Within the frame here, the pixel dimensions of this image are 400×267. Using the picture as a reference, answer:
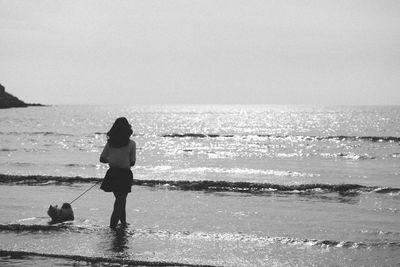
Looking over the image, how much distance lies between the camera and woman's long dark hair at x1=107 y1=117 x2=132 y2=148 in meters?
9.05

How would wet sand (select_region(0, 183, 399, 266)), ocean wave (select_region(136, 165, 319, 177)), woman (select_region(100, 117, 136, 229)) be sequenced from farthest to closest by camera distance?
ocean wave (select_region(136, 165, 319, 177))
woman (select_region(100, 117, 136, 229))
wet sand (select_region(0, 183, 399, 266))

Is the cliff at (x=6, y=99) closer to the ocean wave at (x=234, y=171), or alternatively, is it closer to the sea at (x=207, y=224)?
the ocean wave at (x=234, y=171)

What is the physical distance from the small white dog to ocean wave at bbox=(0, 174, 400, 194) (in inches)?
262

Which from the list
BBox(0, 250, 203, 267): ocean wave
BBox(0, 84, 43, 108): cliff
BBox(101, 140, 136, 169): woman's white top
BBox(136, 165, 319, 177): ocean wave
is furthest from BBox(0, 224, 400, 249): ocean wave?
BBox(0, 84, 43, 108): cliff

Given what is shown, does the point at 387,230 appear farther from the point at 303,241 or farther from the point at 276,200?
the point at 276,200

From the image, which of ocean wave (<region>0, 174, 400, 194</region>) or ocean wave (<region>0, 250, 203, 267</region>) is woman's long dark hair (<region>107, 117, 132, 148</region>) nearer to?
ocean wave (<region>0, 250, 203, 267</region>)

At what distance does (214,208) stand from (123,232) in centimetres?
393

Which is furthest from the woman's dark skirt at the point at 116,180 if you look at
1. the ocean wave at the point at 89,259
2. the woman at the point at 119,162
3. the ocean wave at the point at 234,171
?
the ocean wave at the point at 234,171

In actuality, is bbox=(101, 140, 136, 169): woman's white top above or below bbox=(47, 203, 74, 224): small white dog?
above

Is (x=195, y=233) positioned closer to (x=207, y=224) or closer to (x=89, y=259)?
(x=207, y=224)

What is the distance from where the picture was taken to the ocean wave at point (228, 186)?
16.4 meters

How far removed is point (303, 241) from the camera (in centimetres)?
880

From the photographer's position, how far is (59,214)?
10.0 m

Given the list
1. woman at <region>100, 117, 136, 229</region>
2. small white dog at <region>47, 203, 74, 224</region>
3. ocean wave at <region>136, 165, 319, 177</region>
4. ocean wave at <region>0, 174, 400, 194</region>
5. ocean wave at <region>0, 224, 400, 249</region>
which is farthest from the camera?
ocean wave at <region>136, 165, 319, 177</region>
